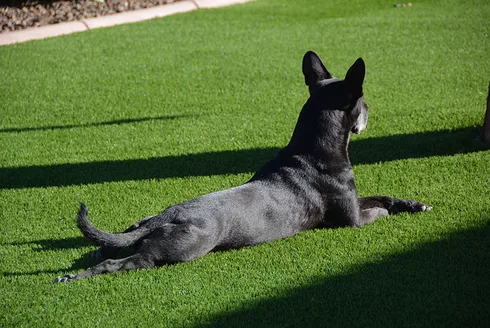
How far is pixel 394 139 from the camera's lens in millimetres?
6973

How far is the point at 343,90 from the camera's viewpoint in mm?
5102

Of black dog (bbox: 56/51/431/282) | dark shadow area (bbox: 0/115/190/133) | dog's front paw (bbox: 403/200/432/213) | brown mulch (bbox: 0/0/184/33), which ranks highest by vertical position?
brown mulch (bbox: 0/0/184/33)

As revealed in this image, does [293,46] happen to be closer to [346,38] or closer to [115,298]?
[346,38]

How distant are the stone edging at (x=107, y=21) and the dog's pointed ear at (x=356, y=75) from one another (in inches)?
308

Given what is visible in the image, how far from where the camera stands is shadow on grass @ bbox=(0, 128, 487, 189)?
6375 millimetres

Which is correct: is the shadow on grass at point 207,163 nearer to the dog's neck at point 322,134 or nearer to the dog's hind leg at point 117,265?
the dog's neck at point 322,134

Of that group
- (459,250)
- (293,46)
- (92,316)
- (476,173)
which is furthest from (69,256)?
(293,46)

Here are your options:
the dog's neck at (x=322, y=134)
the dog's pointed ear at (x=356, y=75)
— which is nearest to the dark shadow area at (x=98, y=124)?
the dog's neck at (x=322, y=134)

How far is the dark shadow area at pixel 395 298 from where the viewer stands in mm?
3801

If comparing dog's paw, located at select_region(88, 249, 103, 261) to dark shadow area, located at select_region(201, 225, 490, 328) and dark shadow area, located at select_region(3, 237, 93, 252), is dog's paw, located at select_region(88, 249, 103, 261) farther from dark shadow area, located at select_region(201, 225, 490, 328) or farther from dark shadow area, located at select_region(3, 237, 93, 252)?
dark shadow area, located at select_region(201, 225, 490, 328)

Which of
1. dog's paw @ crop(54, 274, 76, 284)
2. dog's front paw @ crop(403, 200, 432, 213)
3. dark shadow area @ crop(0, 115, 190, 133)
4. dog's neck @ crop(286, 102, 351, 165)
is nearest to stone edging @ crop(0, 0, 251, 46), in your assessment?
dark shadow area @ crop(0, 115, 190, 133)

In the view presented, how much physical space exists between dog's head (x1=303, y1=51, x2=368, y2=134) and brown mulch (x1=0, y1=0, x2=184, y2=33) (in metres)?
7.98

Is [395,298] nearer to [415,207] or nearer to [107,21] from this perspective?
[415,207]

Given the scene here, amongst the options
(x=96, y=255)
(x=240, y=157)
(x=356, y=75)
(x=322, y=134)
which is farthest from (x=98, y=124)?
(x=356, y=75)
